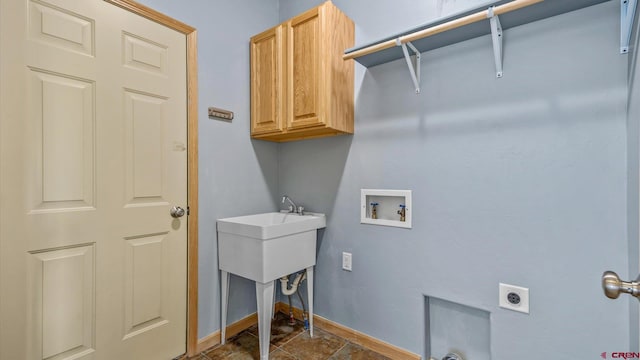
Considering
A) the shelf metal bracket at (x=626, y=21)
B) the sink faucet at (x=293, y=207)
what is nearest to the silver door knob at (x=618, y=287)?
the shelf metal bracket at (x=626, y=21)

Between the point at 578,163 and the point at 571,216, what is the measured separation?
0.76 ft

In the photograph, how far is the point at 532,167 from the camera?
1306mm

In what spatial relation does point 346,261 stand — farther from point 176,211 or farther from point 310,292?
point 176,211

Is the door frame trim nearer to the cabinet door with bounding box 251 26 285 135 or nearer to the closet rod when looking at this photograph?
the cabinet door with bounding box 251 26 285 135

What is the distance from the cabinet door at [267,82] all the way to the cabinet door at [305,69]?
9cm

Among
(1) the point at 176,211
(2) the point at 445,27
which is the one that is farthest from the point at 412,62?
(1) the point at 176,211

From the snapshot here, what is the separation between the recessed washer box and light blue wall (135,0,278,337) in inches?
33.4

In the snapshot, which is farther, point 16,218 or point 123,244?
point 123,244

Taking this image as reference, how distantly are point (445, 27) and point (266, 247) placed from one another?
145 cm

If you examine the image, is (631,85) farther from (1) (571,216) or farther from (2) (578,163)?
(1) (571,216)

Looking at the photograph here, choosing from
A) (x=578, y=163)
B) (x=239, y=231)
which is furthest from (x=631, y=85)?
(x=239, y=231)

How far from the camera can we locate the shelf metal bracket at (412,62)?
1.50 m

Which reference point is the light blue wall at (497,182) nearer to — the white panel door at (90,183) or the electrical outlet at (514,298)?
the electrical outlet at (514,298)

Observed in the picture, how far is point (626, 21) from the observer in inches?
40.5
